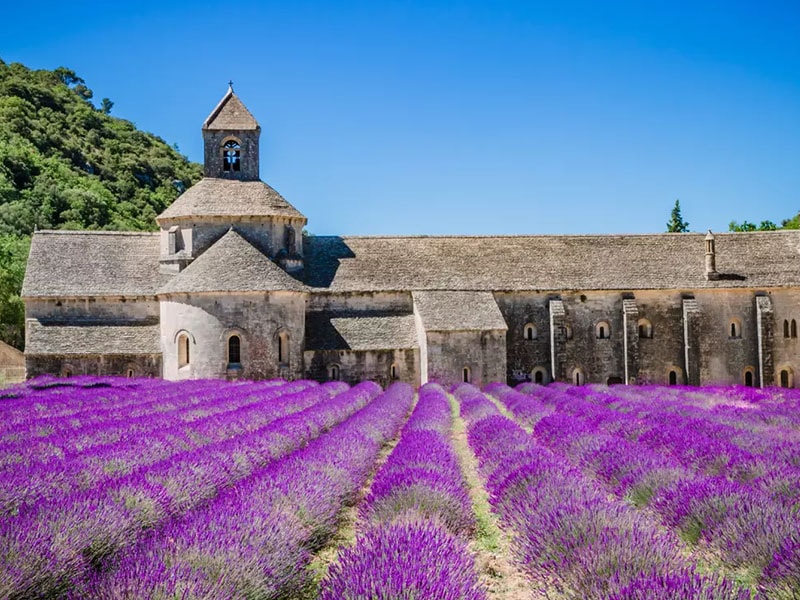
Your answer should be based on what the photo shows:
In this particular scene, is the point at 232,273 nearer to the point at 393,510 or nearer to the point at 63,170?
the point at 393,510

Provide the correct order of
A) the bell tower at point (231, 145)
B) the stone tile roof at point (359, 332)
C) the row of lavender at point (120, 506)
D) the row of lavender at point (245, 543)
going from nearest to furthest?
the row of lavender at point (245, 543)
the row of lavender at point (120, 506)
the stone tile roof at point (359, 332)
the bell tower at point (231, 145)

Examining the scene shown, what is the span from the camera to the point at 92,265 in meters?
36.0

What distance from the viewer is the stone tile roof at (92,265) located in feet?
113

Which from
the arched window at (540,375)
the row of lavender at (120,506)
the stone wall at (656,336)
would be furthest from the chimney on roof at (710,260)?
the row of lavender at (120,506)

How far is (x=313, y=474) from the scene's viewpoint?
941 cm

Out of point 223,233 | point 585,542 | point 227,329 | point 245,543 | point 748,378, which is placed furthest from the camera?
point 748,378

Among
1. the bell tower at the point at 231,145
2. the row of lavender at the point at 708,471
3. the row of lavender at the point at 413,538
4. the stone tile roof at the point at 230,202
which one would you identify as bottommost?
the row of lavender at the point at 708,471

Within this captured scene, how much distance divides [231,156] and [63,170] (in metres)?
49.8

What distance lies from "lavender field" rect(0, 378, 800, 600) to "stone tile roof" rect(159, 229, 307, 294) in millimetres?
15757

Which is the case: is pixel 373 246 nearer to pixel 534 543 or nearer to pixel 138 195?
pixel 534 543

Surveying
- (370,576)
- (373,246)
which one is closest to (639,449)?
(370,576)

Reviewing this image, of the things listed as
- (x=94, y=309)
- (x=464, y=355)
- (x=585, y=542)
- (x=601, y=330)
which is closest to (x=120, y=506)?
(x=585, y=542)

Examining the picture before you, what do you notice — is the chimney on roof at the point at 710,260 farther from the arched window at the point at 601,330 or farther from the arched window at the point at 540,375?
the arched window at the point at 540,375

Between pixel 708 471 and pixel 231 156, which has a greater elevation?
pixel 231 156
